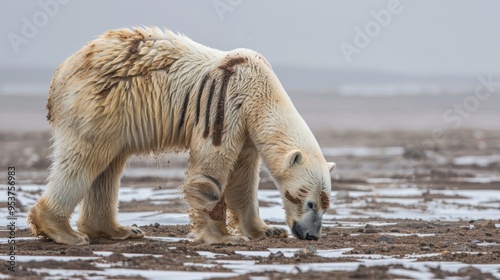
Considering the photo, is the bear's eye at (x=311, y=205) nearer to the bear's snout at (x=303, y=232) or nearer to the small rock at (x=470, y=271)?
the bear's snout at (x=303, y=232)

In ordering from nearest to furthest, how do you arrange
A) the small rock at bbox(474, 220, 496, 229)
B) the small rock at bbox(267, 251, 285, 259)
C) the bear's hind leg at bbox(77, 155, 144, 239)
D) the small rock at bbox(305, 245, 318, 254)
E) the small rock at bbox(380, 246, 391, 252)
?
the small rock at bbox(267, 251, 285, 259), the small rock at bbox(305, 245, 318, 254), the small rock at bbox(380, 246, 391, 252), the bear's hind leg at bbox(77, 155, 144, 239), the small rock at bbox(474, 220, 496, 229)

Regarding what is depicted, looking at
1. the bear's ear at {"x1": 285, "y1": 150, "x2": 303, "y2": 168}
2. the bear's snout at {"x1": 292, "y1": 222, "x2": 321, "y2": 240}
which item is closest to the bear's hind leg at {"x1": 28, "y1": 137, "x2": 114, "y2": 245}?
the bear's ear at {"x1": 285, "y1": 150, "x2": 303, "y2": 168}

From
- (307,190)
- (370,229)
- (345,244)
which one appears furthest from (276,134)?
(370,229)

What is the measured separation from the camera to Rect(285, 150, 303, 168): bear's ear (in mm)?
8664

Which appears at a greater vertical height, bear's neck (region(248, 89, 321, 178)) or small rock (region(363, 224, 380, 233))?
bear's neck (region(248, 89, 321, 178))

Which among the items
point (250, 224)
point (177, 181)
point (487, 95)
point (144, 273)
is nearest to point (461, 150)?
point (177, 181)

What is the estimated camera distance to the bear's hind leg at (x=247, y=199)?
9609mm

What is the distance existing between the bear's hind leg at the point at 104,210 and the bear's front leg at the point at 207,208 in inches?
29.2

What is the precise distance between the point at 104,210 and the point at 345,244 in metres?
2.34

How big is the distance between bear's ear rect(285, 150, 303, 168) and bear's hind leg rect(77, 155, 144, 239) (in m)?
1.68

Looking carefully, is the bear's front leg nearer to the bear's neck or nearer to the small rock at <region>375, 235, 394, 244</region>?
the bear's neck

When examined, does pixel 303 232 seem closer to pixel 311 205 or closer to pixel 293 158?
pixel 311 205

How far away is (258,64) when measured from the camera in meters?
9.36

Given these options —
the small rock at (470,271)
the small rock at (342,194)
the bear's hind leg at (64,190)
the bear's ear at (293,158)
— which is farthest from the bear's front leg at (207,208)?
the small rock at (342,194)
